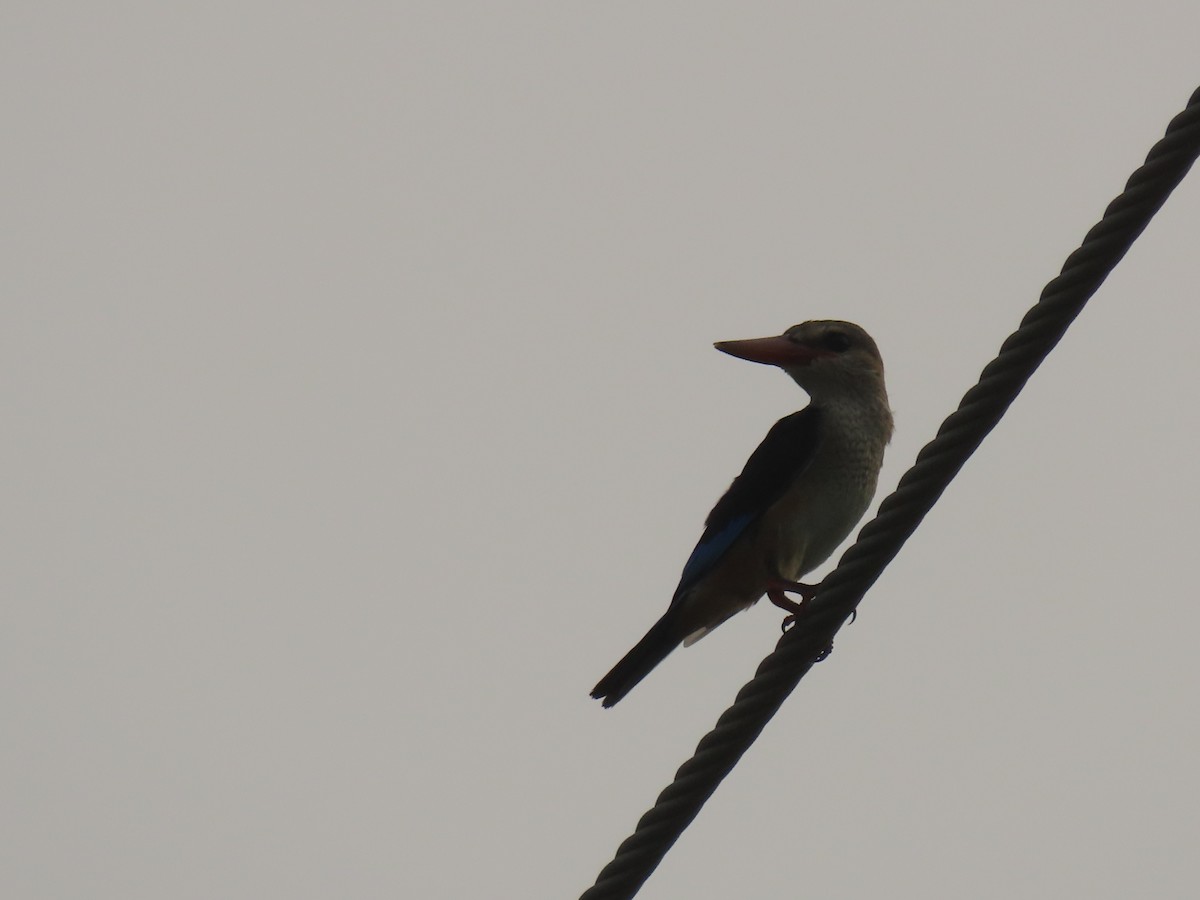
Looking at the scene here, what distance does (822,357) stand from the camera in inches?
194

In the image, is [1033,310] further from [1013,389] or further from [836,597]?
[836,597]

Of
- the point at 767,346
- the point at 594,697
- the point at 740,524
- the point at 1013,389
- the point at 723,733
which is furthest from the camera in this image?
the point at 767,346

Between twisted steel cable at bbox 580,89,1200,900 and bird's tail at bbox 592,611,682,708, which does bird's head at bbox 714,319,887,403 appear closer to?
bird's tail at bbox 592,611,682,708

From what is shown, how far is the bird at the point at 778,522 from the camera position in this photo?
13.9ft

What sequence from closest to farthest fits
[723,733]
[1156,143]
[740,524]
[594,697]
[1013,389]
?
1. [1156,143]
2. [1013,389]
3. [723,733]
4. [594,697]
5. [740,524]

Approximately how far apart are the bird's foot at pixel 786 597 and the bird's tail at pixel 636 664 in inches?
14.2

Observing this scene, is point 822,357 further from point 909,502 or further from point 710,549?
point 909,502

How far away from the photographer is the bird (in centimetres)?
423

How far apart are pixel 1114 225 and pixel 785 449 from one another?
2.16m

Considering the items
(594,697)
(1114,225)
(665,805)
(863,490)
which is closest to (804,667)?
(665,805)

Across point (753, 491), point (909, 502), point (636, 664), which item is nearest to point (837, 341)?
point (753, 491)

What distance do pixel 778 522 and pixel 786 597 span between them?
0.79 ft

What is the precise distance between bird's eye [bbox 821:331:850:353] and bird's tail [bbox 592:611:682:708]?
4.39ft

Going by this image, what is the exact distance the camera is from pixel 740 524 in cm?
438
